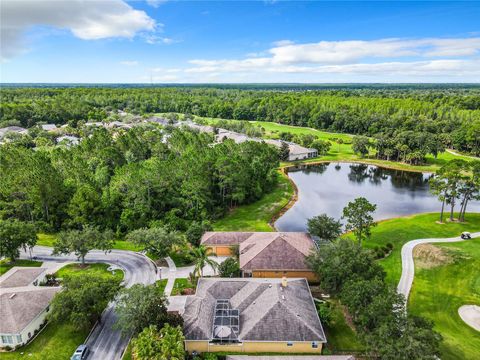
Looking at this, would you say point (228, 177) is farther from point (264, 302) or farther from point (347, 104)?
point (347, 104)

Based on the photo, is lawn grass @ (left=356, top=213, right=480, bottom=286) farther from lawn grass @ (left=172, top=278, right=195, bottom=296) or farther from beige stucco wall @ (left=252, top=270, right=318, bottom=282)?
lawn grass @ (left=172, top=278, right=195, bottom=296)

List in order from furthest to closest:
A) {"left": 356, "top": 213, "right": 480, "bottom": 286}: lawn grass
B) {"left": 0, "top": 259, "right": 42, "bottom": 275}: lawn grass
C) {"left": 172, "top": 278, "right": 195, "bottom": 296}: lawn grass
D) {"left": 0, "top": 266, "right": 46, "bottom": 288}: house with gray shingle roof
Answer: {"left": 356, "top": 213, "right": 480, "bottom": 286}: lawn grass → {"left": 0, "top": 259, "right": 42, "bottom": 275}: lawn grass → {"left": 172, "top": 278, "right": 195, "bottom": 296}: lawn grass → {"left": 0, "top": 266, "right": 46, "bottom": 288}: house with gray shingle roof

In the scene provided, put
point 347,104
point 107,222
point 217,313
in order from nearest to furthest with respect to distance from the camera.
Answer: point 217,313
point 107,222
point 347,104

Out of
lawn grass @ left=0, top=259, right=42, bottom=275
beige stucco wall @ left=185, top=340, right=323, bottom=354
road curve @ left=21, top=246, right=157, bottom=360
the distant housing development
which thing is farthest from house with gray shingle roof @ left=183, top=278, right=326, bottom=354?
lawn grass @ left=0, top=259, right=42, bottom=275

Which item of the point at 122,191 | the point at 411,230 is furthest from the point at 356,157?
the point at 122,191

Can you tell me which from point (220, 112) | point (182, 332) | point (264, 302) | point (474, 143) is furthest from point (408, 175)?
point (220, 112)

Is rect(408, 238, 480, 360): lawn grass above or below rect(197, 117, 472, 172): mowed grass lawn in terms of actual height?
below
